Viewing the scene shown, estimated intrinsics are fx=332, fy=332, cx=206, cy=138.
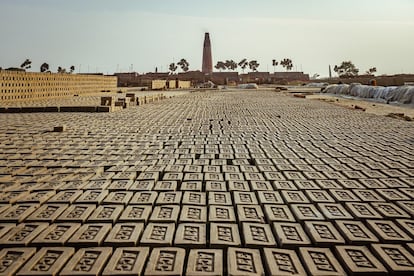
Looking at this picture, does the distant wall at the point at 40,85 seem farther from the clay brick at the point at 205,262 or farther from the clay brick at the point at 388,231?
the clay brick at the point at 388,231

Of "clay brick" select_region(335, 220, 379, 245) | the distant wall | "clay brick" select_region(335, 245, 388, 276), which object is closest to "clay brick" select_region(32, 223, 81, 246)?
"clay brick" select_region(335, 245, 388, 276)

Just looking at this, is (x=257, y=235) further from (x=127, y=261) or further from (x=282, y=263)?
(x=127, y=261)

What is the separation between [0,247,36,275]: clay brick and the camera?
1762 millimetres

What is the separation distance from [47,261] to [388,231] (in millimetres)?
2123

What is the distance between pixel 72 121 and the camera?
7625 millimetres

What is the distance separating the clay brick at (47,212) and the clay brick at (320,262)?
5.67 ft

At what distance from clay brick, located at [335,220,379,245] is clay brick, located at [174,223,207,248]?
91cm

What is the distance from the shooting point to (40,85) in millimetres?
12984

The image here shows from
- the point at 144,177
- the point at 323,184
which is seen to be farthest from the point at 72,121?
the point at 323,184

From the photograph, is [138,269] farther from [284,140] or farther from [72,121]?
[72,121]

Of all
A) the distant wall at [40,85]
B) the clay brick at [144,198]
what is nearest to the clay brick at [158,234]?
the clay brick at [144,198]

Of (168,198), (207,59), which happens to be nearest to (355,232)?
(168,198)

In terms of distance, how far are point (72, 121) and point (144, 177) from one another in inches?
197

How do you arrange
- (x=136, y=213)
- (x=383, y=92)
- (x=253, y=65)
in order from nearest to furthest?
(x=136, y=213), (x=383, y=92), (x=253, y=65)
